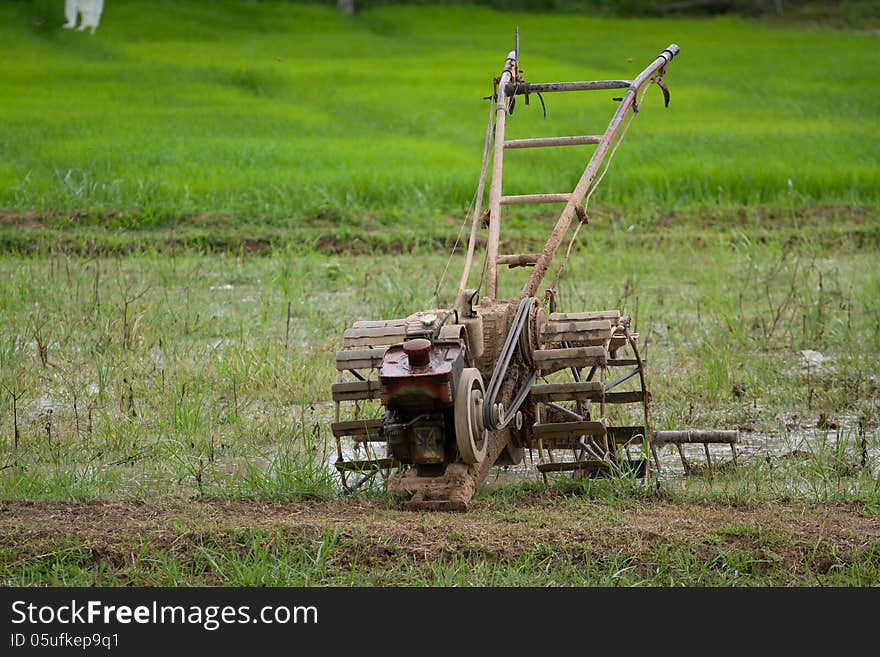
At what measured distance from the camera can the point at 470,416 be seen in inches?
153

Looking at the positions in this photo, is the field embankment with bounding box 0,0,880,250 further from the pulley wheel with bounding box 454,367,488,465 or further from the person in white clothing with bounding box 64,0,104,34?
the pulley wheel with bounding box 454,367,488,465

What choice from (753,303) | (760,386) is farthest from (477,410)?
(753,303)

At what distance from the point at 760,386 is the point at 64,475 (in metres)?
3.22

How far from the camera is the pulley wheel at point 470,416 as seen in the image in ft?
12.7

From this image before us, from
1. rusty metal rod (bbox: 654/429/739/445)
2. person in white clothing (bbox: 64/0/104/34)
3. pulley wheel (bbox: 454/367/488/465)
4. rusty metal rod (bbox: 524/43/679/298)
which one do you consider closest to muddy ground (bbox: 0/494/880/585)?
pulley wheel (bbox: 454/367/488/465)

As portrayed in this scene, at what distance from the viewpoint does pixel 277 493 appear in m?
4.32

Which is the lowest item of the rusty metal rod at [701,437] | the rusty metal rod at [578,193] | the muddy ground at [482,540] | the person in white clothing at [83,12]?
the muddy ground at [482,540]

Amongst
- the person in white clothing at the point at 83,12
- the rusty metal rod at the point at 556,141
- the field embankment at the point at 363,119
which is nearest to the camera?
the rusty metal rod at the point at 556,141

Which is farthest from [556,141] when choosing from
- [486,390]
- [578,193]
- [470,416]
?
[470,416]

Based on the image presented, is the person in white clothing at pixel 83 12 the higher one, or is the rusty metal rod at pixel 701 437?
the person in white clothing at pixel 83 12

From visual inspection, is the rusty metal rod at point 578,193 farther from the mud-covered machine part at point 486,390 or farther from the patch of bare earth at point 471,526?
the patch of bare earth at point 471,526

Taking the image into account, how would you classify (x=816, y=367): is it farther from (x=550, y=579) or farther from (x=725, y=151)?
(x=725, y=151)

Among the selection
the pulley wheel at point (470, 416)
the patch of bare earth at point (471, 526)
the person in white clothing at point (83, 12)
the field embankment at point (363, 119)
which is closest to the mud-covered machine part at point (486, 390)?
the pulley wheel at point (470, 416)

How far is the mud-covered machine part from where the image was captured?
12.9 feet
